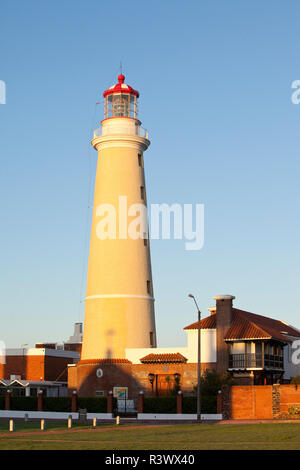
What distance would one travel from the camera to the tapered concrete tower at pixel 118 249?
60625 mm

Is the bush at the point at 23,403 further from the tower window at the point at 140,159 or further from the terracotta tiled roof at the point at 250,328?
the tower window at the point at 140,159

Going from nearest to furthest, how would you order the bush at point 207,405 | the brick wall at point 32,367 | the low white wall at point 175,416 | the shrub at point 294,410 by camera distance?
the shrub at point 294,410 < the low white wall at point 175,416 < the bush at point 207,405 < the brick wall at point 32,367

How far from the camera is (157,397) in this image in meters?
54.9

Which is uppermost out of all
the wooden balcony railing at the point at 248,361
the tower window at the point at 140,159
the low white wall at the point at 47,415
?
the tower window at the point at 140,159

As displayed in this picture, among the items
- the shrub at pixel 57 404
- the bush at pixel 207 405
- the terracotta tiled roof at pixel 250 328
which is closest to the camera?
the bush at pixel 207 405

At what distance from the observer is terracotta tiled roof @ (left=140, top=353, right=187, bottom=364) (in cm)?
5891

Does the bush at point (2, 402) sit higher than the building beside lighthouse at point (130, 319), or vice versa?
the building beside lighthouse at point (130, 319)

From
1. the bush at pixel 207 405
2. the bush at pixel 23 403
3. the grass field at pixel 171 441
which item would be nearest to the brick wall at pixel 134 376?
the bush at pixel 207 405

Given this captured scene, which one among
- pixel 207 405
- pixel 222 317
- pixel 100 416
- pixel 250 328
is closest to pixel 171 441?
pixel 207 405

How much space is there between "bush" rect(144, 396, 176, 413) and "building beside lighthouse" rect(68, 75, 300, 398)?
3.83 metres
